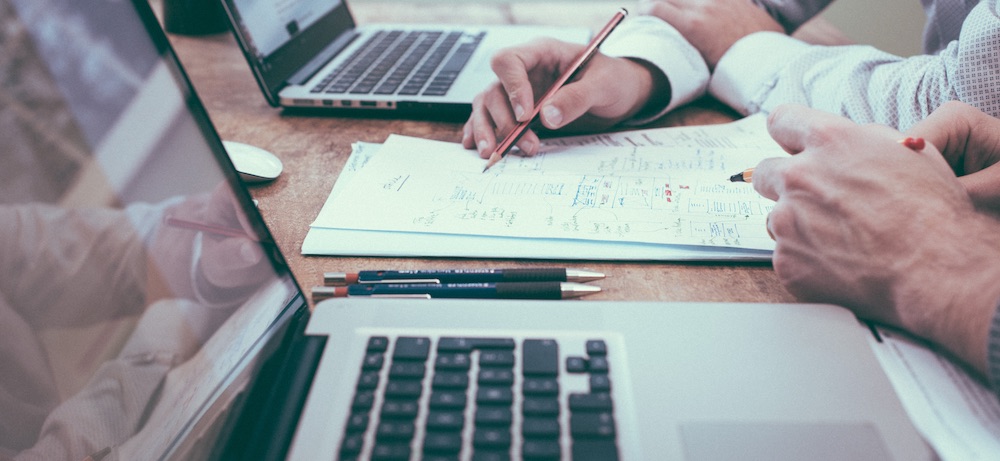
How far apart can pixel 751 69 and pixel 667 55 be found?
107mm

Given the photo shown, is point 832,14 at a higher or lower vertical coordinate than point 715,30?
lower

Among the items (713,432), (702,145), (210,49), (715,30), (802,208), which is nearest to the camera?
(713,432)

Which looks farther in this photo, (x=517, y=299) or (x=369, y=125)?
(x=369, y=125)

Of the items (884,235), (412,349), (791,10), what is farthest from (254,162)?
(791,10)

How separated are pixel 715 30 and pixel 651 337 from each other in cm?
62

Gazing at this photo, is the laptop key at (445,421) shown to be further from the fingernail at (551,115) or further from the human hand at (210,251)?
the fingernail at (551,115)

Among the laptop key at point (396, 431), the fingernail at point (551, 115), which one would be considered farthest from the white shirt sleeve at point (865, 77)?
the laptop key at point (396, 431)

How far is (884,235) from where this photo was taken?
0.39m

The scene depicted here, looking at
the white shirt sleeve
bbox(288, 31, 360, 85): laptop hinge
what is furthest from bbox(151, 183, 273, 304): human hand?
the white shirt sleeve

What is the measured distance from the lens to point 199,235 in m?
0.34

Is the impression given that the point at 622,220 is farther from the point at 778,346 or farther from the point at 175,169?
the point at 175,169

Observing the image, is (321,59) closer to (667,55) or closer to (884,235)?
(667,55)

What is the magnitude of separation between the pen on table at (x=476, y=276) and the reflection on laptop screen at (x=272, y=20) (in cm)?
44

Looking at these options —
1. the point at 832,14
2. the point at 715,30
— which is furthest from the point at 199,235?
the point at 832,14
